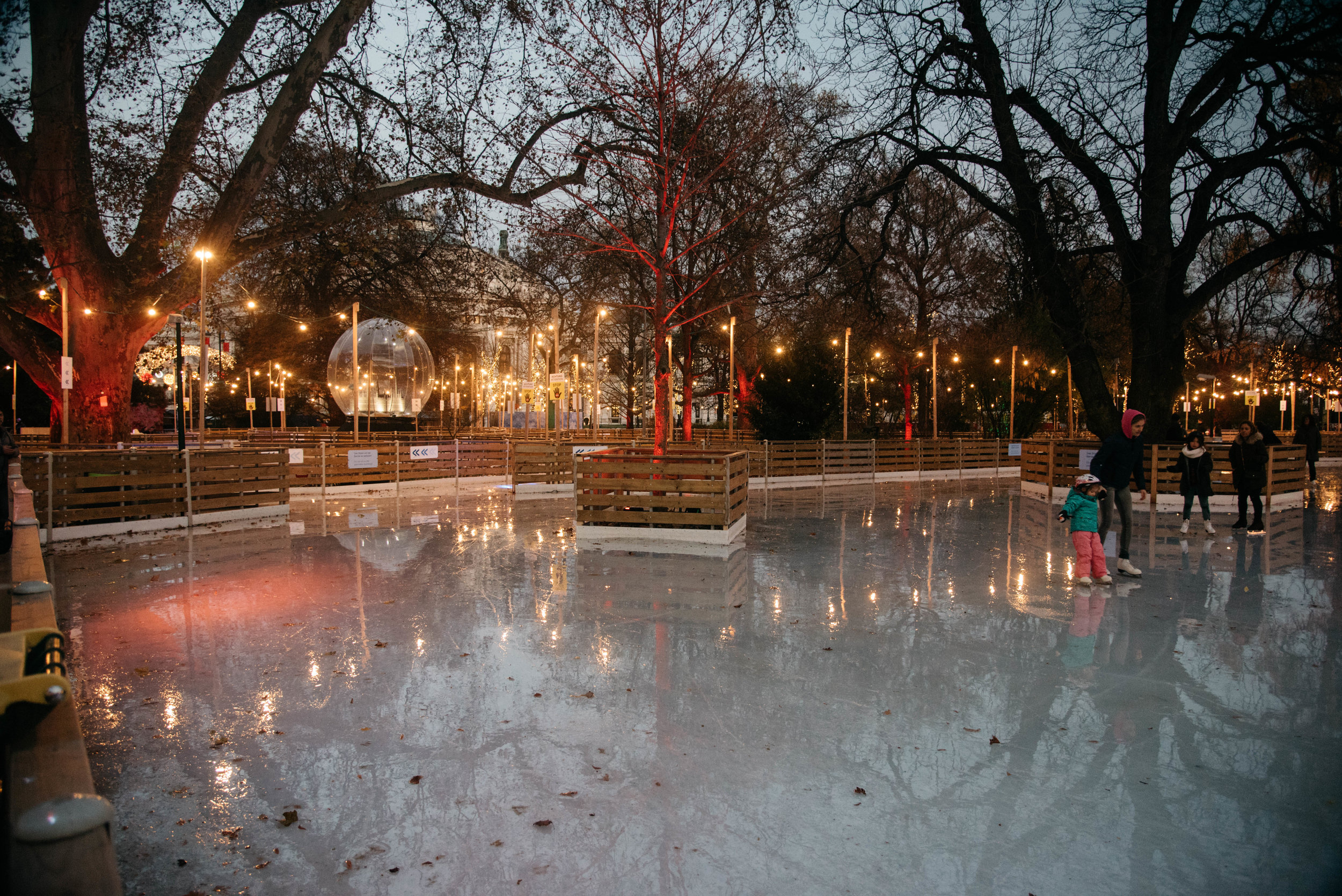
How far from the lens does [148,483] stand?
1356cm

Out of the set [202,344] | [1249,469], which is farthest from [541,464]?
[1249,469]

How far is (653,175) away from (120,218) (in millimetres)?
10631

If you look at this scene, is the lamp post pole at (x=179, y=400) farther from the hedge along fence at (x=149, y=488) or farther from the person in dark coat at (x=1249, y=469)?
the person in dark coat at (x=1249, y=469)

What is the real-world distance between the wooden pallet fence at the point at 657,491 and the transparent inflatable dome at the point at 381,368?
22928 mm

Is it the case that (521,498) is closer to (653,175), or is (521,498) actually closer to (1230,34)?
(653,175)

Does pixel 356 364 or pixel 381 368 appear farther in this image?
pixel 381 368

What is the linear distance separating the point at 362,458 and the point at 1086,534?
17984mm

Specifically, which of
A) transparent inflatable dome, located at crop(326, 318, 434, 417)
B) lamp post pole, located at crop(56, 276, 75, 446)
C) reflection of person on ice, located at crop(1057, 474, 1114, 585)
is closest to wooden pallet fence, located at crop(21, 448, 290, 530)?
lamp post pole, located at crop(56, 276, 75, 446)

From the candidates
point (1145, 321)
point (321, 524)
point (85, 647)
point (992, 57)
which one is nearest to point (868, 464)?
point (1145, 321)

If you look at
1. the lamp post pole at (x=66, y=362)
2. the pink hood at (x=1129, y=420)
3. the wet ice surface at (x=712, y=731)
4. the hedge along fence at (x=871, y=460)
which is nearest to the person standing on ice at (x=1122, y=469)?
the pink hood at (x=1129, y=420)

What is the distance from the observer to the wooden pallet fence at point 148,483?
12.1 meters

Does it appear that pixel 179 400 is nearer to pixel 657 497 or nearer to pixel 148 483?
pixel 148 483

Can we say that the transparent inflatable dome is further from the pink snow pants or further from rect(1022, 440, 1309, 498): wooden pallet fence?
the pink snow pants

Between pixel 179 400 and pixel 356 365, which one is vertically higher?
pixel 356 365
